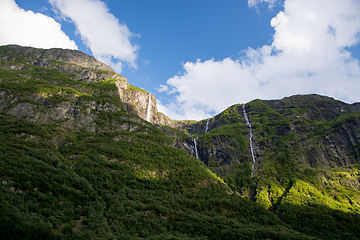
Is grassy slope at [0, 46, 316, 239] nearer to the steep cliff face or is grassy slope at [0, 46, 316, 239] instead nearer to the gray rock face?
the gray rock face

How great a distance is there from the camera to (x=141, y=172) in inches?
3187

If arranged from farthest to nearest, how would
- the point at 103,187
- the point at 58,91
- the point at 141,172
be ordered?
1. the point at 58,91
2. the point at 141,172
3. the point at 103,187

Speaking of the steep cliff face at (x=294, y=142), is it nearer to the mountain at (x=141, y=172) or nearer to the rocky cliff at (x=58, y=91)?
the mountain at (x=141, y=172)

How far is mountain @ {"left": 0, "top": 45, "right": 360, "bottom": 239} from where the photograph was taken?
144 ft

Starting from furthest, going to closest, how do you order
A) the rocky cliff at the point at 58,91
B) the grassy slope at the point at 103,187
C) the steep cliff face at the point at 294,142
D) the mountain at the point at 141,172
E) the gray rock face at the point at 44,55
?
1. the gray rock face at the point at 44,55
2. the steep cliff face at the point at 294,142
3. the rocky cliff at the point at 58,91
4. the mountain at the point at 141,172
5. the grassy slope at the point at 103,187

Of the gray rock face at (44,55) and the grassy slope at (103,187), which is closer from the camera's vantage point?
the grassy slope at (103,187)

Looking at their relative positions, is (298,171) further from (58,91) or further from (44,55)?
(44,55)

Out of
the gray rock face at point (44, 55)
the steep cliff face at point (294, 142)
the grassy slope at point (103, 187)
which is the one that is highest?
the gray rock face at point (44, 55)

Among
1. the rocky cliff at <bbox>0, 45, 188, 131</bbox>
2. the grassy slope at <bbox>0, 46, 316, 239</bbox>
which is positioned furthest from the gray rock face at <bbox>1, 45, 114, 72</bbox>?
the grassy slope at <bbox>0, 46, 316, 239</bbox>

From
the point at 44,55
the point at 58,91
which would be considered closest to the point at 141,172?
the point at 58,91

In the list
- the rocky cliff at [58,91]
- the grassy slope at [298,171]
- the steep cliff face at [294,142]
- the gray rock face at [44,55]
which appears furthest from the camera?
the gray rock face at [44,55]

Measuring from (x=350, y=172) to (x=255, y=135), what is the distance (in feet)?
241

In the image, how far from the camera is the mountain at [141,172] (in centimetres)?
4397

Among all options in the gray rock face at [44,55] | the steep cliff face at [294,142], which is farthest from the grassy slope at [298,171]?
the gray rock face at [44,55]
